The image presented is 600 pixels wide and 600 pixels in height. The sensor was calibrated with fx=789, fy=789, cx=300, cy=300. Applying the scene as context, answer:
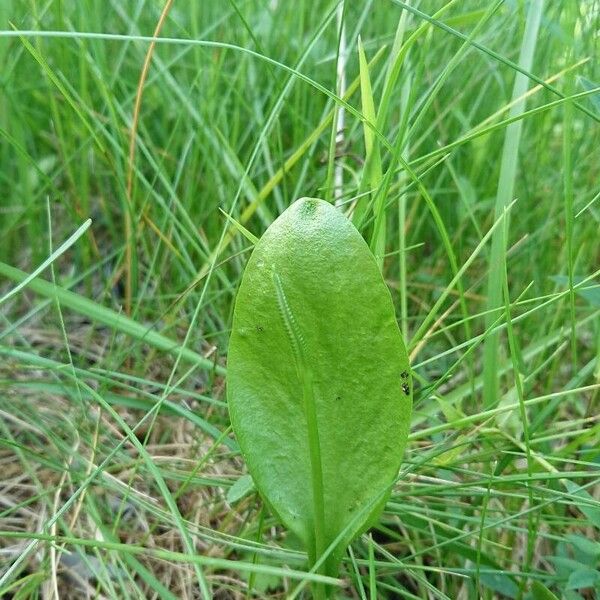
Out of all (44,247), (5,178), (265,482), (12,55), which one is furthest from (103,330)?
(265,482)

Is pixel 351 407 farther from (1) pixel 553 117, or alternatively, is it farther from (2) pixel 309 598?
(1) pixel 553 117

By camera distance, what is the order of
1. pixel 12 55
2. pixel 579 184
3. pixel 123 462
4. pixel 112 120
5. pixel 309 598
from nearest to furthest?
pixel 309 598
pixel 123 462
pixel 112 120
pixel 579 184
pixel 12 55

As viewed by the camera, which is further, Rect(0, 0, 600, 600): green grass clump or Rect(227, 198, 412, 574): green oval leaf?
Rect(0, 0, 600, 600): green grass clump

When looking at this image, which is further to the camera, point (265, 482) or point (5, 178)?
point (5, 178)

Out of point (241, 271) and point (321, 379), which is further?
point (241, 271)
